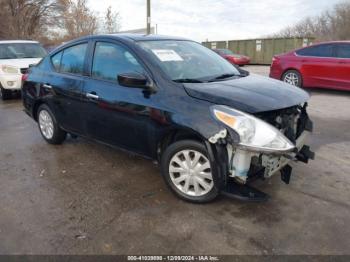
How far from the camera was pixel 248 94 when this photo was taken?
10.6 ft

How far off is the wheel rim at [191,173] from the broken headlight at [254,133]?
46 cm

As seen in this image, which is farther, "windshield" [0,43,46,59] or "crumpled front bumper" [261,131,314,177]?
"windshield" [0,43,46,59]

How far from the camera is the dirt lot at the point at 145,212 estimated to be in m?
2.76

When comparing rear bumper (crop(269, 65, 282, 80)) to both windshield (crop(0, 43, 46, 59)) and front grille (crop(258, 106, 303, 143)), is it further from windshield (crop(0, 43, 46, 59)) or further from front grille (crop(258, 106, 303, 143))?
front grille (crop(258, 106, 303, 143))

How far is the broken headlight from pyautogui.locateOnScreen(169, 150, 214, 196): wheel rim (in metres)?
0.46

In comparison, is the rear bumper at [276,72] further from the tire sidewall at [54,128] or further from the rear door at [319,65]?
the tire sidewall at [54,128]

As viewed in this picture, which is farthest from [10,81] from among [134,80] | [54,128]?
[134,80]

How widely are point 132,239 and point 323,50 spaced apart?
28.7ft

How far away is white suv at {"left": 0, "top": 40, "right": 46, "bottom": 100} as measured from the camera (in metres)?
9.01

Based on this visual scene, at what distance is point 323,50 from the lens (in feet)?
31.6

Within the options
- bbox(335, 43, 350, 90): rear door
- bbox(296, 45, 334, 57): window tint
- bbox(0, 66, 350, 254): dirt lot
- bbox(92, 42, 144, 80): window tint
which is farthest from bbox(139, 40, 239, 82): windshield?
bbox(296, 45, 334, 57): window tint

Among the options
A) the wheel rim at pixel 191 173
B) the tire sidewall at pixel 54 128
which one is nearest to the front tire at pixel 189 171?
the wheel rim at pixel 191 173

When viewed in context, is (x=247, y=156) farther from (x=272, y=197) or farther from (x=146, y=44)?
(x=146, y=44)

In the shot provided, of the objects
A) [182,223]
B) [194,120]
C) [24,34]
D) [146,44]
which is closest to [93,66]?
[146,44]
